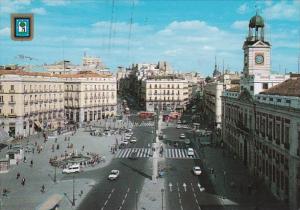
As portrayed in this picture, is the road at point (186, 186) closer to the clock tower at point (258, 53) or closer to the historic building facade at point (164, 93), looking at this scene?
the clock tower at point (258, 53)

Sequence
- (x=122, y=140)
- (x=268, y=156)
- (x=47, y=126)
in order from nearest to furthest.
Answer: (x=268, y=156)
(x=122, y=140)
(x=47, y=126)

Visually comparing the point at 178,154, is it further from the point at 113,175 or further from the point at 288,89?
the point at 288,89

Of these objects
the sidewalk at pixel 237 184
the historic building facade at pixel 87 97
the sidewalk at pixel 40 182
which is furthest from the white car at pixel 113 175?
the historic building facade at pixel 87 97

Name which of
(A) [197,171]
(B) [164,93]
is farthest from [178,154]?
(B) [164,93]

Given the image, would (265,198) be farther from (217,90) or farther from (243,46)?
(217,90)

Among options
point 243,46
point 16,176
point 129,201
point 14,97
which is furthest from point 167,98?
point 129,201
